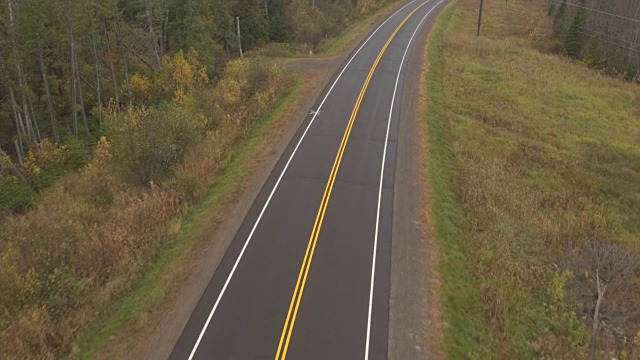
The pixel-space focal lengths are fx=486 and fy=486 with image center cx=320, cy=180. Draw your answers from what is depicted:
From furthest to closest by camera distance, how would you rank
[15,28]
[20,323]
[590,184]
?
1. [15,28]
2. [590,184]
3. [20,323]

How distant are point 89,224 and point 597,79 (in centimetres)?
5054

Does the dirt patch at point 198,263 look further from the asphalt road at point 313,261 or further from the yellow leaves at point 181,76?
the yellow leaves at point 181,76

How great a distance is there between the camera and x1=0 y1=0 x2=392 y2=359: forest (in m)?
15.9

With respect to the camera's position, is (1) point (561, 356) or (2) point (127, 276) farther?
(2) point (127, 276)

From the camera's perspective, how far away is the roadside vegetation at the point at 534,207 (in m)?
16.2

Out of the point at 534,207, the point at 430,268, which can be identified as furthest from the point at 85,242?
the point at 534,207

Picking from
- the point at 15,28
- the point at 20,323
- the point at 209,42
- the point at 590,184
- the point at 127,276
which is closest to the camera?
the point at 20,323

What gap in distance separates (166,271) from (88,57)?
109ft

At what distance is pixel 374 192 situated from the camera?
23344 millimetres

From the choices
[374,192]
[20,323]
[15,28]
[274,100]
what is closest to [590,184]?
[374,192]

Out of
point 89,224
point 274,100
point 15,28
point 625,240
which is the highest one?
point 15,28

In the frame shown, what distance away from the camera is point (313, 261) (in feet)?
59.5

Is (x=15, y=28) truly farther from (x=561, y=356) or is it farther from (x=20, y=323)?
(x=561, y=356)

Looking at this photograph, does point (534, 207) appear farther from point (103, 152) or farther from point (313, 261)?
point (103, 152)
